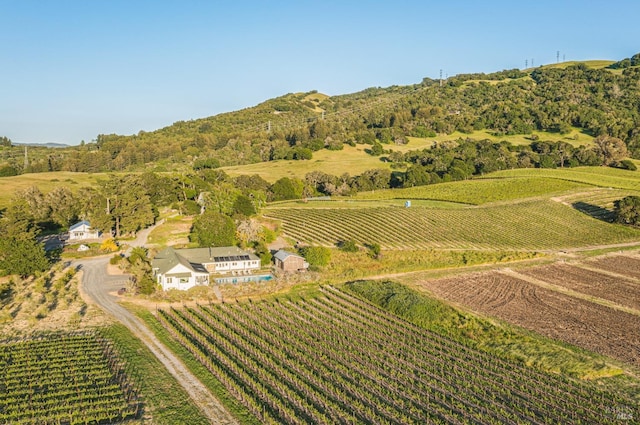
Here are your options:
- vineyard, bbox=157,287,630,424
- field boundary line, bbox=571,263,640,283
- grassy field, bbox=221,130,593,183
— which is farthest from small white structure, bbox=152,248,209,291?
grassy field, bbox=221,130,593,183

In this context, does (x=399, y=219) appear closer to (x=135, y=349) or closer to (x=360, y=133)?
(x=135, y=349)

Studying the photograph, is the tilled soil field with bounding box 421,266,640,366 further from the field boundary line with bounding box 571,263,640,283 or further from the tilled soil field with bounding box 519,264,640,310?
the field boundary line with bounding box 571,263,640,283

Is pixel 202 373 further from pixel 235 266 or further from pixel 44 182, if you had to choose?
pixel 44 182

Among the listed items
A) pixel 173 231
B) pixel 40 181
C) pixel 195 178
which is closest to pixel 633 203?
pixel 173 231

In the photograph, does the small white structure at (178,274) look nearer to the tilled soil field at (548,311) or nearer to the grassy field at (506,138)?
the tilled soil field at (548,311)

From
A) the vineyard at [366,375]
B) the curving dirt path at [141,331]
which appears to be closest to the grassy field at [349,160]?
the curving dirt path at [141,331]

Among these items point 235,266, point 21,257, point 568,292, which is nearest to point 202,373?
point 235,266
